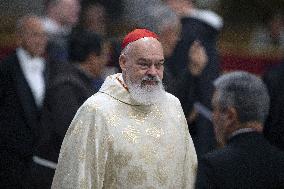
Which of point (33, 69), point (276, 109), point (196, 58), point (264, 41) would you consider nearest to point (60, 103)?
point (33, 69)

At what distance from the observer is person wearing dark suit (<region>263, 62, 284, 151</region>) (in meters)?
8.33

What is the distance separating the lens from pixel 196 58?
7.84m

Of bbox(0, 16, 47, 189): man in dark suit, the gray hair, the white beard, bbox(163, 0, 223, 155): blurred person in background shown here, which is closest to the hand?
bbox(163, 0, 223, 155): blurred person in background

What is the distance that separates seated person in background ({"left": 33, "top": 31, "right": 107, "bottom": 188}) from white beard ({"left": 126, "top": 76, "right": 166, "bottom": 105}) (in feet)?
4.59

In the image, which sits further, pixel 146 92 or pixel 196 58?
pixel 196 58

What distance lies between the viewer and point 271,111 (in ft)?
27.4

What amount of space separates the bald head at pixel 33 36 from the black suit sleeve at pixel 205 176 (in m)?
3.22

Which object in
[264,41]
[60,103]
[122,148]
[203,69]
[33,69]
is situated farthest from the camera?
[264,41]

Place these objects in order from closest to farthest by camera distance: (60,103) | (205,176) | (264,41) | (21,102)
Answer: (205,176) < (60,103) < (21,102) < (264,41)

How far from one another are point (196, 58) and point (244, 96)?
8.48 feet

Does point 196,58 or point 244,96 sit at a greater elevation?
point 244,96

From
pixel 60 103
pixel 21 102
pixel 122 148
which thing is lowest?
pixel 21 102

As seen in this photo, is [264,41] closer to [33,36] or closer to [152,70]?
[33,36]

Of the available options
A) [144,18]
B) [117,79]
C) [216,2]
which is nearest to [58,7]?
[144,18]
